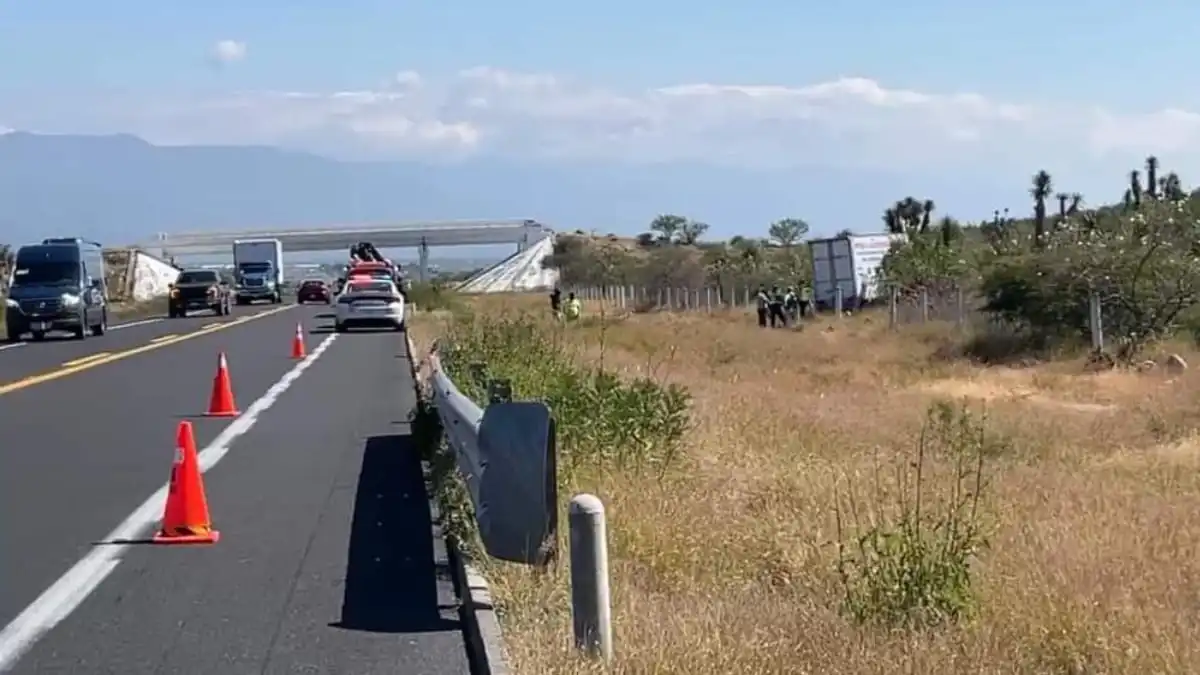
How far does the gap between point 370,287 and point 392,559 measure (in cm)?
4172

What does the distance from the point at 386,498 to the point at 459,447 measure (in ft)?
8.53

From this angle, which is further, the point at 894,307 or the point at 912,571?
the point at 894,307

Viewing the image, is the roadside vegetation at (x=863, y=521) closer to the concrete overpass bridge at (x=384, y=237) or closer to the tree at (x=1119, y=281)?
the tree at (x=1119, y=281)

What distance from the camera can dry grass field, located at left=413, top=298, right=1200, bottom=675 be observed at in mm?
7602

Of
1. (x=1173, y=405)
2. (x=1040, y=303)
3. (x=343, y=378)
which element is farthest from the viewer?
(x=1040, y=303)

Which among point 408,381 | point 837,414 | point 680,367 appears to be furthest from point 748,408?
point 680,367

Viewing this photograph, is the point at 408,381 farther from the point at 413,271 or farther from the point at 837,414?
the point at 413,271

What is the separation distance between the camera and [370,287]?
51.7 metres

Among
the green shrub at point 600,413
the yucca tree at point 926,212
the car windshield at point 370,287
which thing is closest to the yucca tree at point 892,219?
the yucca tree at point 926,212

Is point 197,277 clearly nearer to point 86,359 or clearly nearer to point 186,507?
point 86,359

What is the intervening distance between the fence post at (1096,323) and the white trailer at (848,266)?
93.5ft

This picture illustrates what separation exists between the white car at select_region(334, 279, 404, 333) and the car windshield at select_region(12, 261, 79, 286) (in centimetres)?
815

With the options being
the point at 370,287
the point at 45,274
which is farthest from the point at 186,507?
the point at 370,287

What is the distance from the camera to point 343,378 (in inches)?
1110
